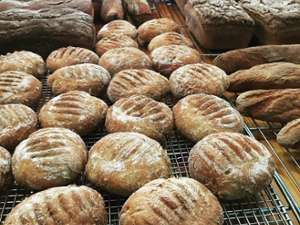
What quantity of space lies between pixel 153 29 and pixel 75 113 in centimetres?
141

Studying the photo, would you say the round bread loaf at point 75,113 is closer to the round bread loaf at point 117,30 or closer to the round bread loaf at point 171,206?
the round bread loaf at point 171,206

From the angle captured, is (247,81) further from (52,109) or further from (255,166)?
(52,109)

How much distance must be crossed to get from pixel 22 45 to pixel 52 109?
40.3 inches

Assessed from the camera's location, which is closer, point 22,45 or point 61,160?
point 61,160

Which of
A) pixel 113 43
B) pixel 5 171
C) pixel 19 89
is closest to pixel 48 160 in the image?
pixel 5 171

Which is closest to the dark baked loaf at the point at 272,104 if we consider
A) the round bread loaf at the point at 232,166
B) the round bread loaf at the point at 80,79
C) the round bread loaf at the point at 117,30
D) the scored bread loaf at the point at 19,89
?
the round bread loaf at the point at 232,166

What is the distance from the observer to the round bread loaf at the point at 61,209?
4.34ft

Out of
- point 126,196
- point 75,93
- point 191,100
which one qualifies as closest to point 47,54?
point 75,93

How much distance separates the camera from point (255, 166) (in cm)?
157

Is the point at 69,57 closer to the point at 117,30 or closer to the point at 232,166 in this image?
the point at 117,30

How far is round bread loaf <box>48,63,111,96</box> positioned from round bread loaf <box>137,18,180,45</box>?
0.88m

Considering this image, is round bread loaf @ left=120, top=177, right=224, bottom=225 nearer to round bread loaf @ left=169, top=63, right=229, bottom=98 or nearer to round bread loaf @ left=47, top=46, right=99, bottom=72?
round bread loaf @ left=169, top=63, right=229, bottom=98

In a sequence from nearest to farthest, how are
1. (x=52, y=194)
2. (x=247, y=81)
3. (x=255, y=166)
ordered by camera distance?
1. (x=52, y=194)
2. (x=255, y=166)
3. (x=247, y=81)

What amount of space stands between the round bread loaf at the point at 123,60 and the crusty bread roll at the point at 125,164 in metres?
0.90
